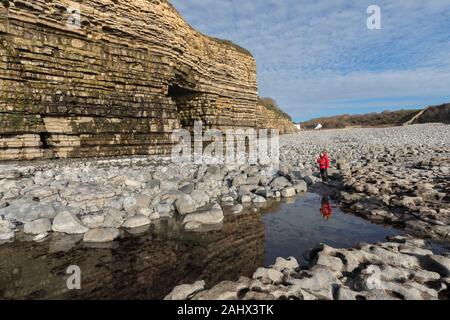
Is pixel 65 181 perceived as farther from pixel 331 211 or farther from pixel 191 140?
pixel 191 140

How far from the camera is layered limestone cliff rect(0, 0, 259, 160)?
29.1ft

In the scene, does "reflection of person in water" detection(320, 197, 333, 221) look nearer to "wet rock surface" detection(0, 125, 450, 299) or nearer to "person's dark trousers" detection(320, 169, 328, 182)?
"wet rock surface" detection(0, 125, 450, 299)

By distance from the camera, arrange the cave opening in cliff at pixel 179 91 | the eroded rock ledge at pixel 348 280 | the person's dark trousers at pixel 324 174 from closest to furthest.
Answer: the eroded rock ledge at pixel 348 280 < the person's dark trousers at pixel 324 174 < the cave opening in cliff at pixel 179 91

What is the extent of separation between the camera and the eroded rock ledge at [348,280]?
321cm

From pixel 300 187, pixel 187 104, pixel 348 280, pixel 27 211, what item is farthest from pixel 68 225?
pixel 187 104

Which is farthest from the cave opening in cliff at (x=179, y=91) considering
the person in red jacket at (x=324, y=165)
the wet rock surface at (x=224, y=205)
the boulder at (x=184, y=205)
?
the boulder at (x=184, y=205)

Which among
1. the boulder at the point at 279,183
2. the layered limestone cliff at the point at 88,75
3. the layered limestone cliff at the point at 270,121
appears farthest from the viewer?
the layered limestone cliff at the point at 270,121

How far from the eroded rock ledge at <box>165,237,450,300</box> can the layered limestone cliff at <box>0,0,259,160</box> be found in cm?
835

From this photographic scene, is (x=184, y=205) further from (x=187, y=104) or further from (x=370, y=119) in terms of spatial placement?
(x=370, y=119)

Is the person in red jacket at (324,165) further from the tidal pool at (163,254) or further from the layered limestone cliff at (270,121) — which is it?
the layered limestone cliff at (270,121)

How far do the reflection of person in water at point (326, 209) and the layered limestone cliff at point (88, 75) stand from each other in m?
7.32

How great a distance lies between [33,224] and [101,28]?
8.57 m

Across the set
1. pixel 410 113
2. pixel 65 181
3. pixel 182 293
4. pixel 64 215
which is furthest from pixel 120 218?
pixel 410 113

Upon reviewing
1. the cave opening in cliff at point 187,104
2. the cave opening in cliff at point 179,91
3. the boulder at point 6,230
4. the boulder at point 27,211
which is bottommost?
the boulder at point 6,230
